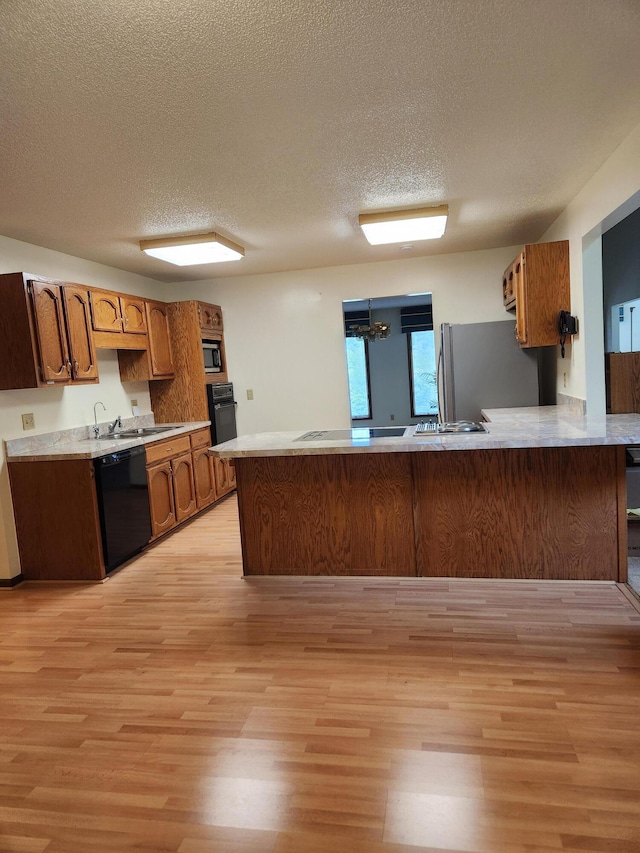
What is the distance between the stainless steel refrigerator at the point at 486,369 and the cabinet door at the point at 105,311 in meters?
2.80

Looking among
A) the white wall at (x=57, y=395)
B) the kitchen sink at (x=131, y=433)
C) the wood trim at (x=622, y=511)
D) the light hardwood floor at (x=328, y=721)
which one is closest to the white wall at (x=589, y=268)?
the wood trim at (x=622, y=511)

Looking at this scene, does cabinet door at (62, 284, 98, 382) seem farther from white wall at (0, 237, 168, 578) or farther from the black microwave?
the black microwave

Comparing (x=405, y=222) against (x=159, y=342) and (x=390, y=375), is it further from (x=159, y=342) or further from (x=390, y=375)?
(x=390, y=375)

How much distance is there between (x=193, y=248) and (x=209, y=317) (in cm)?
157

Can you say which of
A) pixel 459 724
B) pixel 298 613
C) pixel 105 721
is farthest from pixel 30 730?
pixel 459 724

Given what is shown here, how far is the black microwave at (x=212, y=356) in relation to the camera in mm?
5465

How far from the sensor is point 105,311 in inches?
168

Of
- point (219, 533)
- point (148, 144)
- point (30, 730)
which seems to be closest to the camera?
point (30, 730)

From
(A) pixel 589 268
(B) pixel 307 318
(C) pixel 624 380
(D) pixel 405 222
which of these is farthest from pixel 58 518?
(C) pixel 624 380

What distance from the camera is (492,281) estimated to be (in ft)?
17.3

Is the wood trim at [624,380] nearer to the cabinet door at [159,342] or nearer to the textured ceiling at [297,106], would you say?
the textured ceiling at [297,106]

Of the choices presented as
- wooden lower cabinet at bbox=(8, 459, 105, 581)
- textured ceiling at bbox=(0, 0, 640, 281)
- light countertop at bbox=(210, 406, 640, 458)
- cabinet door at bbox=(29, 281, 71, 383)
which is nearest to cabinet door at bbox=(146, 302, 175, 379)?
cabinet door at bbox=(29, 281, 71, 383)

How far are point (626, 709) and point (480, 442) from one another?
132 cm

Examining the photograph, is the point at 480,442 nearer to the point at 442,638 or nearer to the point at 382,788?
the point at 442,638
